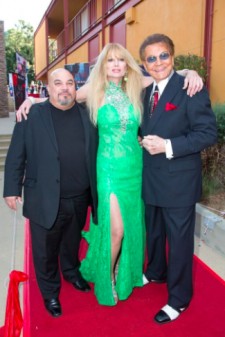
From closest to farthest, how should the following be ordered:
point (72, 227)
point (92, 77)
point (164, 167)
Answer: point (164, 167) < point (92, 77) < point (72, 227)

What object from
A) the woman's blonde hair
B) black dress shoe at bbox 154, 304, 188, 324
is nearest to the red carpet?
black dress shoe at bbox 154, 304, 188, 324

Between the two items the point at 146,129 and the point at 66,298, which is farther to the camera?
the point at 66,298

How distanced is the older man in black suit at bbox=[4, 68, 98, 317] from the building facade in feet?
15.0

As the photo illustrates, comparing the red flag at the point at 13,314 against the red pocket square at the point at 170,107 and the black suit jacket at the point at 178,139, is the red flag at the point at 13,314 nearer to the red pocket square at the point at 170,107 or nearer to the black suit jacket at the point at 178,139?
the black suit jacket at the point at 178,139

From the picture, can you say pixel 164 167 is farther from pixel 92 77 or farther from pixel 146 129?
pixel 92 77

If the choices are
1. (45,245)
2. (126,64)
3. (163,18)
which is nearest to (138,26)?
(163,18)

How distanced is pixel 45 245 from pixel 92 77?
1287 mm

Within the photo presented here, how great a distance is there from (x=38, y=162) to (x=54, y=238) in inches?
23.7

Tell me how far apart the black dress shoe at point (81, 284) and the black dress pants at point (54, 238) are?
1.02ft

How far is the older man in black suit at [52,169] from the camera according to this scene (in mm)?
2246

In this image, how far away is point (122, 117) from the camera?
2.27 metres

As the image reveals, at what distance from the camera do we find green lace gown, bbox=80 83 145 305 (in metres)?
2.29

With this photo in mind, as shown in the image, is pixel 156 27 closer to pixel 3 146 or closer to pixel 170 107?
pixel 3 146

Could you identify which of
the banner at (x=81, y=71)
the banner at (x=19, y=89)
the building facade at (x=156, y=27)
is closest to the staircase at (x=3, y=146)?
the banner at (x=19, y=89)
